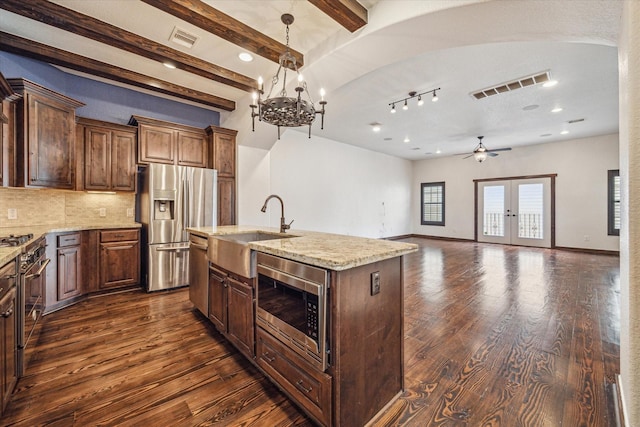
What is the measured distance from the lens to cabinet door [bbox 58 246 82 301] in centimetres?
304

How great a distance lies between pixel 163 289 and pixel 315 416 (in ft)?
10.4

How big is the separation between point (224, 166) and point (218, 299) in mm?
2687

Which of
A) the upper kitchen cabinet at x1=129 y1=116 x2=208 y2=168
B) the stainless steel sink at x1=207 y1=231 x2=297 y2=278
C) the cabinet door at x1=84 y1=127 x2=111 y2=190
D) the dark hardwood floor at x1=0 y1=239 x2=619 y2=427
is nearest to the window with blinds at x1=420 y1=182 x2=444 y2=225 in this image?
the dark hardwood floor at x1=0 y1=239 x2=619 y2=427

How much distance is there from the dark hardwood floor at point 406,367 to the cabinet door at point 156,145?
1922 millimetres

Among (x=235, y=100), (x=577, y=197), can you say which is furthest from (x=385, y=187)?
(x=235, y=100)

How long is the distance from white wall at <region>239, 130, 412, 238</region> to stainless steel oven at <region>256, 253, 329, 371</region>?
3.21m

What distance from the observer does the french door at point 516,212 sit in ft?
24.4

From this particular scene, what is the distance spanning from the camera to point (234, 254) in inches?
81.7

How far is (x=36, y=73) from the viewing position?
10.5ft

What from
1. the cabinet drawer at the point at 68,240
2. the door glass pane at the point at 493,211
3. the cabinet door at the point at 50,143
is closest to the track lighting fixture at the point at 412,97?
the cabinet door at the point at 50,143

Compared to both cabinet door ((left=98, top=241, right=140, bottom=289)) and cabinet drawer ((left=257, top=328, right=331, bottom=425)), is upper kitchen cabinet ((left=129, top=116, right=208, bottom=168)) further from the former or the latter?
cabinet drawer ((left=257, top=328, right=331, bottom=425))

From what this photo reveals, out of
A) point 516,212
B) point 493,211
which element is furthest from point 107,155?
point 516,212

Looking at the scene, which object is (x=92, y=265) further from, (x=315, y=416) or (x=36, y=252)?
(x=315, y=416)

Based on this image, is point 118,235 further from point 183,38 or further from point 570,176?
point 570,176
